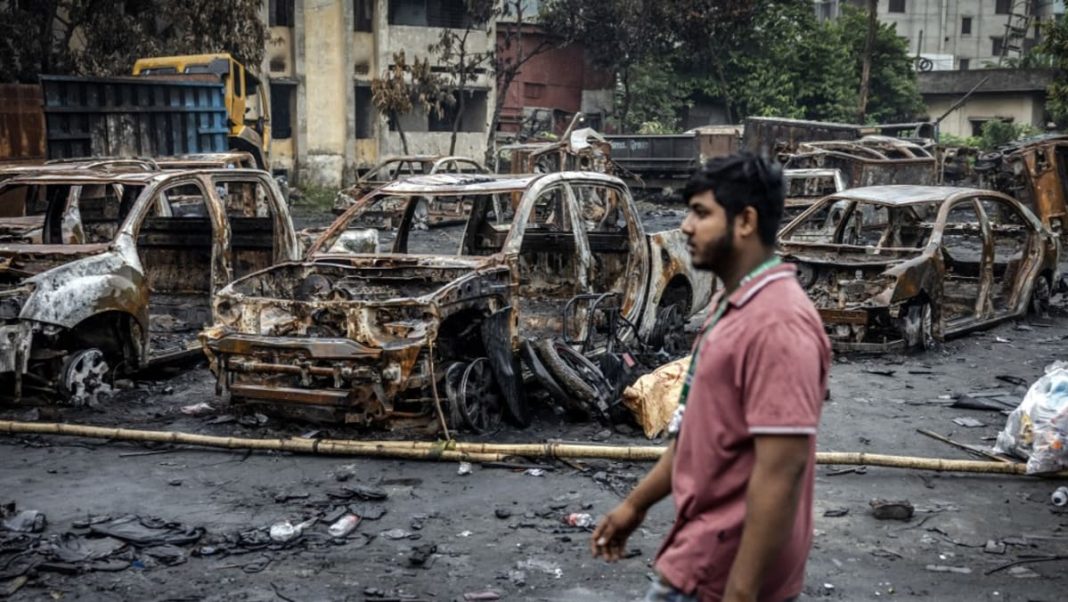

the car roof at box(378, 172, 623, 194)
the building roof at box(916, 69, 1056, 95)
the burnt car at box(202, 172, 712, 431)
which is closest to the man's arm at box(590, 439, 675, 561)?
the burnt car at box(202, 172, 712, 431)

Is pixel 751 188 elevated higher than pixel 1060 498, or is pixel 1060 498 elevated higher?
pixel 751 188

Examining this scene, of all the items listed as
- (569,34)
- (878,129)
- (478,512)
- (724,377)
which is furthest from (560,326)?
(569,34)

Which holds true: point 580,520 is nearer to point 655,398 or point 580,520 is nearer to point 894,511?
point 894,511

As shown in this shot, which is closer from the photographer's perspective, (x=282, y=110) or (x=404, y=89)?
(x=404, y=89)

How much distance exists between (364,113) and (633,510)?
112 feet

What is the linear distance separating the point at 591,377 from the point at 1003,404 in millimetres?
3428

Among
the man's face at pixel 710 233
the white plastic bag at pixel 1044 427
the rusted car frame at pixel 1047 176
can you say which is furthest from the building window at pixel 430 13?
the man's face at pixel 710 233

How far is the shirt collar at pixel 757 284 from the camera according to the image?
265 cm

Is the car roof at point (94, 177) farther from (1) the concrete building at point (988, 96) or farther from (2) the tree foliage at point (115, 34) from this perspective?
(1) the concrete building at point (988, 96)

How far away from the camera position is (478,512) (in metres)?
6.60

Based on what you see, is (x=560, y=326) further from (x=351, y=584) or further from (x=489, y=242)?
(x=351, y=584)

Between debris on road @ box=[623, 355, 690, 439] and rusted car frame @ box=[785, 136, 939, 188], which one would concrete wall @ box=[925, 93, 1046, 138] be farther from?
debris on road @ box=[623, 355, 690, 439]

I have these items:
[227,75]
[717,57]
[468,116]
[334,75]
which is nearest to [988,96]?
[717,57]

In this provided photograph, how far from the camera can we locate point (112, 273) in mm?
8875
